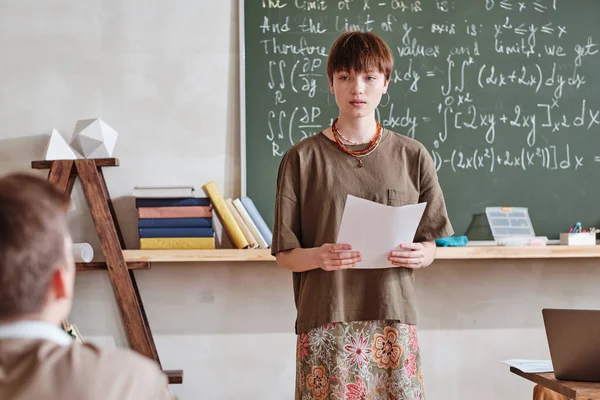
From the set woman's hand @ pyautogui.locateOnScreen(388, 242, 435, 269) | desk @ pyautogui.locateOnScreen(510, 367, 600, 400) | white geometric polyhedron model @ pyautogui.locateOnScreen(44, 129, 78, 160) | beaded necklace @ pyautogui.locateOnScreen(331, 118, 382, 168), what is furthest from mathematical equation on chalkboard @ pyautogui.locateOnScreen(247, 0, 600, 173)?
desk @ pyautogui.locateOnScreen(510, 367, 600, 400)

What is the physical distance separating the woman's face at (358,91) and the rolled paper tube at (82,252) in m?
1.48

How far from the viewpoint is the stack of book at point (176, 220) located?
290 centimetres

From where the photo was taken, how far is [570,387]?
1.54 m

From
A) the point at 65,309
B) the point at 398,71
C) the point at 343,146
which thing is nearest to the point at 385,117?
the point at 398,71

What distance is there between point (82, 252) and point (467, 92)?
176 centimetres

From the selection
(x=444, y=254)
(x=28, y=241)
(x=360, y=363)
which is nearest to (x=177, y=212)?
(x=444, y=254)

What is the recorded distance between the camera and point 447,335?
10.4ft

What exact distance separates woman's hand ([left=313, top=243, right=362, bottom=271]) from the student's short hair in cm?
46

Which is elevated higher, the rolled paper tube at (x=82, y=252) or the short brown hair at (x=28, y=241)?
the short brown hair at (x=28, y=241)

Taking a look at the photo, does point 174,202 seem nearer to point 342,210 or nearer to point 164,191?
point 164,191

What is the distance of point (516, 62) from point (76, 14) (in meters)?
1.92

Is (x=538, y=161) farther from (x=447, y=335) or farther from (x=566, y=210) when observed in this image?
(x=447, y=335)

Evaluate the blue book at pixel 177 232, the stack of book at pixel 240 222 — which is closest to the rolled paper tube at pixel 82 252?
the blue book at pixel 177 232

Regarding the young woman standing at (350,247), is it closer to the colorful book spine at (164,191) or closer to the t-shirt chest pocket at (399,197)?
the t-shirt chest pocket at (399,197)
